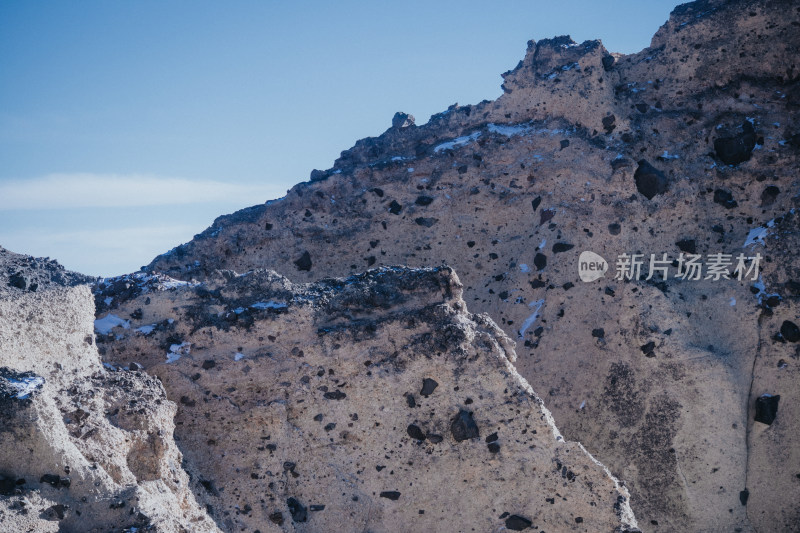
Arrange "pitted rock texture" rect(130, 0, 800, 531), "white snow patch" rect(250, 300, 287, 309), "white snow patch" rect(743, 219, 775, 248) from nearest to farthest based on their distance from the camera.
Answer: "white snow patch" rect(250, 300, 287, 309) < "pitted rock texture" rect(130, 0, 800, 531) < "white snow patch" rect(743, 219, 775, 248)

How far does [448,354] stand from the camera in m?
Answer: 7.86

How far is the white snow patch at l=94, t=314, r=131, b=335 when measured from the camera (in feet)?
25.1

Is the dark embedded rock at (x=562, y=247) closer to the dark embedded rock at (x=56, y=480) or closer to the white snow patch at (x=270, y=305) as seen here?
the white snow patch at (x=270, y=305)

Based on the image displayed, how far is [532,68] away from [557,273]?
3704mm

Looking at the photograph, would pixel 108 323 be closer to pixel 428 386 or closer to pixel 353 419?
pixel 353 419

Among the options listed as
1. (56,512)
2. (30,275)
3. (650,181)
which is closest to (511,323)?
(650,181)

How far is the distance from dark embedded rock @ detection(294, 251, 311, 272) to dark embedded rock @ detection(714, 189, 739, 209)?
602 cm

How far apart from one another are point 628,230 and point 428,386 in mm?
5165

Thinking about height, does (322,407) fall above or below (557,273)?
below

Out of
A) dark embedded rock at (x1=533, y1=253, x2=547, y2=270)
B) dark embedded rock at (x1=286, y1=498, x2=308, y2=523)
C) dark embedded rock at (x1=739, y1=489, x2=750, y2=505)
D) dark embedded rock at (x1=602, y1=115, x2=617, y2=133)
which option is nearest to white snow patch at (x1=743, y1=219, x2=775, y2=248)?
dark embedded rock at (x1=602, y1=115, x2=617, y2=133)

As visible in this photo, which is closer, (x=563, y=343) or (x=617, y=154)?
(x=563, y=343)

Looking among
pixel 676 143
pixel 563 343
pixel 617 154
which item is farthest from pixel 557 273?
pixel 676 143

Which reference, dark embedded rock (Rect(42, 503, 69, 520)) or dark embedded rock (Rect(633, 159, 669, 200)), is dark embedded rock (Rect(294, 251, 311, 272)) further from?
dark embedded rock (Rect(42, 503, 69, 520))

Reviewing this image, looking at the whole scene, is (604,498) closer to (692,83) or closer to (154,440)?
(154,440)
